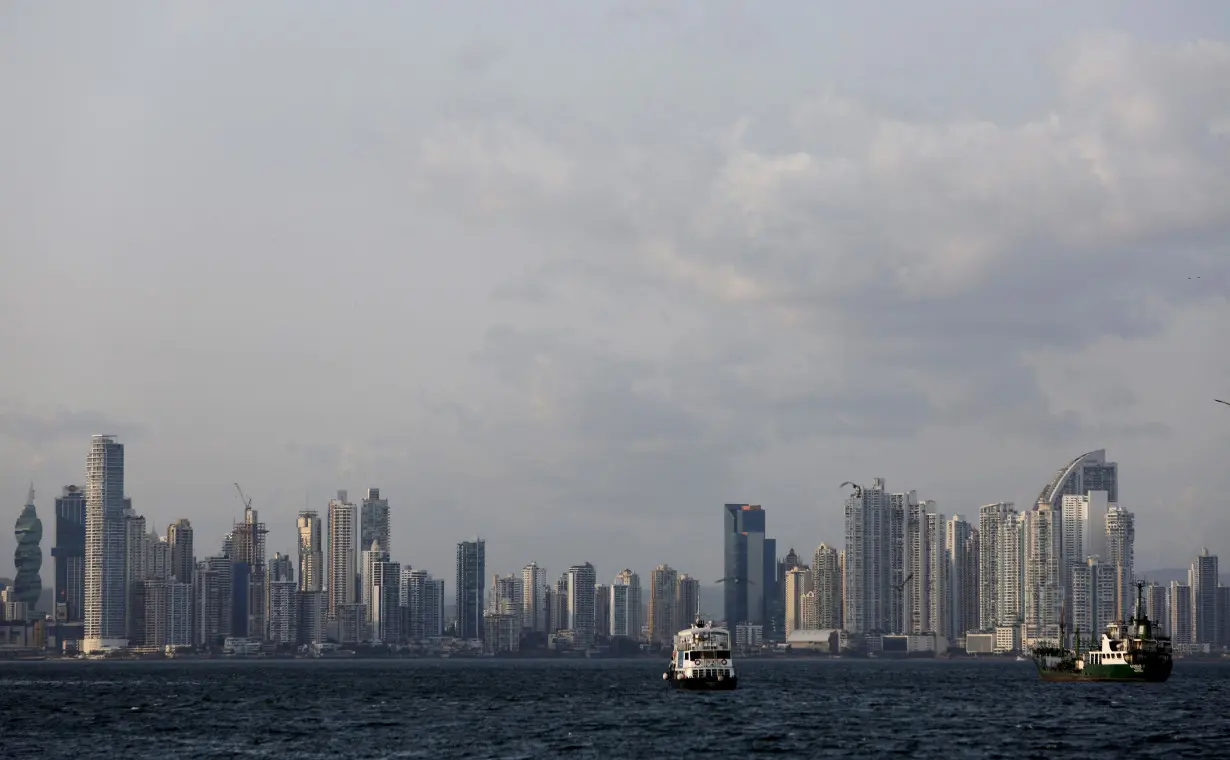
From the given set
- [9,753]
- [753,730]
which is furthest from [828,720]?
[9,753]

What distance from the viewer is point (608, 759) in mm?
134375

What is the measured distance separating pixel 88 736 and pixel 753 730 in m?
65.3

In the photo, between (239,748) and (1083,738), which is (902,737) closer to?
(1083,738)

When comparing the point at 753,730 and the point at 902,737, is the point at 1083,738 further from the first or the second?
the point at 753,730

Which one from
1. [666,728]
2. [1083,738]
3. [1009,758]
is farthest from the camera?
[666,728]

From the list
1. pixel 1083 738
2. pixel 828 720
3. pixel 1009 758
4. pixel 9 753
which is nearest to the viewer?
pixel 1009 758

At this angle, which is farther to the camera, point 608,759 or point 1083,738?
point 1083,738

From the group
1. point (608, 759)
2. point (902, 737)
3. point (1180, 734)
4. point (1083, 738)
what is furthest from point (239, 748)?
point (1180, 734)

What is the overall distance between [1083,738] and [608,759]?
47893mm

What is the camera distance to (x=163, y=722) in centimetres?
18675

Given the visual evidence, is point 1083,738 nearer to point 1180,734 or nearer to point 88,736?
point 1180,734

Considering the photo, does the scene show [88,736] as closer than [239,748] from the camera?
No

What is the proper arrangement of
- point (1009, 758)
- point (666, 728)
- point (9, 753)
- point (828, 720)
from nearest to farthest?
point (1009, 758) < point (9, 753) < point (666, 728) < point (828, 720)

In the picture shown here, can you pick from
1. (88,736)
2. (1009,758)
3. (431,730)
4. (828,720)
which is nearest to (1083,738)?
(1009,758)
